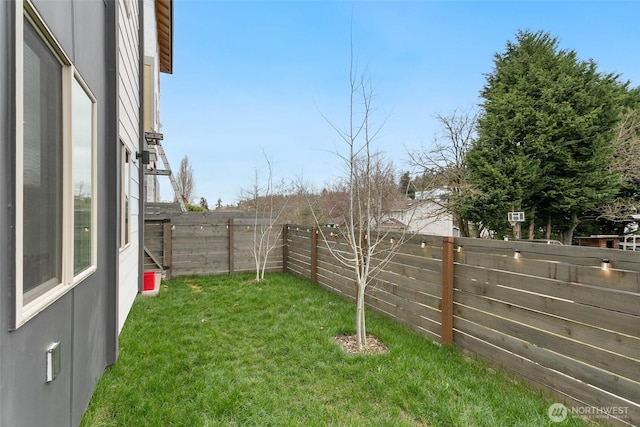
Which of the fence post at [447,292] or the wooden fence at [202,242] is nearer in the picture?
the fence post at [447,292]

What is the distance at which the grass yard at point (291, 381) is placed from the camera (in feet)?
7.47

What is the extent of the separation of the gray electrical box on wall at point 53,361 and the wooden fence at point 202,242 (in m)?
5.86

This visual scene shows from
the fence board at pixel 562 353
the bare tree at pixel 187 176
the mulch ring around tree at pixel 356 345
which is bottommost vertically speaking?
the mulch ring around tree at pixel 356 345

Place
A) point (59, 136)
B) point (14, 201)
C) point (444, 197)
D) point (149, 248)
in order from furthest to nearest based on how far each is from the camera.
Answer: point (444, 197) → point (149, 248) → point (59, 136) → point (14, 201)

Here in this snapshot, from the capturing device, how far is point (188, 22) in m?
10.3

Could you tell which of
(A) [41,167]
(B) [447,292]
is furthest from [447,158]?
(A) [41,167]

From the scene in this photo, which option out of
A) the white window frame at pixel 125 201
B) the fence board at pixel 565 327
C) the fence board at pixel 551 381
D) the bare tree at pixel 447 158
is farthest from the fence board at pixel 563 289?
the bare tree at pixel 447 158

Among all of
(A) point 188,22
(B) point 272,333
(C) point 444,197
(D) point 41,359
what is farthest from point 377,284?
(C) point 444,197

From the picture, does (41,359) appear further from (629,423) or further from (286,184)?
(286,184)

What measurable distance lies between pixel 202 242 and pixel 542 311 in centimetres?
669

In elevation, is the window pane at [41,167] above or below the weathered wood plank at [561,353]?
above

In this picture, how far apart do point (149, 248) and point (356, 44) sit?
6.05m

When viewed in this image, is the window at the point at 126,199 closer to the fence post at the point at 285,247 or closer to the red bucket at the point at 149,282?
the red bucket at the point at 149,282

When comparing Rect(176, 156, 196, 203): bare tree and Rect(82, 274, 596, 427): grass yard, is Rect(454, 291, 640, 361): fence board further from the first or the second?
Rect(176, 156, 196, 203): bare tree
